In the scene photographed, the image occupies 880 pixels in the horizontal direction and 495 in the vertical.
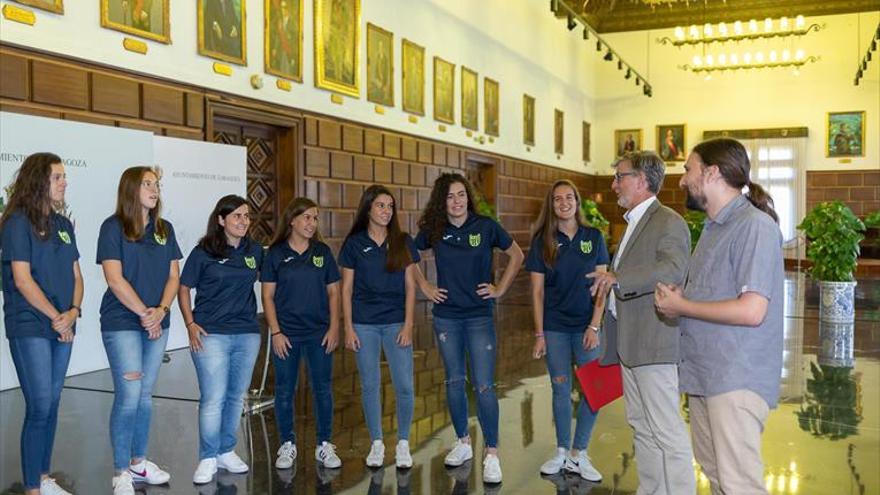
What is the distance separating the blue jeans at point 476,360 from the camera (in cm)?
418

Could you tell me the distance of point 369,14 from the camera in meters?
11.9

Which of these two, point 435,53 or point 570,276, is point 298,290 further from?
point 435,53

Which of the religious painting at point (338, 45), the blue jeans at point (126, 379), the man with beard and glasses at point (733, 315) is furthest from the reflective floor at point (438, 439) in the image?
the religious painting at point (338, 45)

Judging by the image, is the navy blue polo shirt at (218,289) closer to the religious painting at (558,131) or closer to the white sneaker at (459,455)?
the white sneaker at (459,455)

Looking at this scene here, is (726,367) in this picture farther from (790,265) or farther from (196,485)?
(790,265)

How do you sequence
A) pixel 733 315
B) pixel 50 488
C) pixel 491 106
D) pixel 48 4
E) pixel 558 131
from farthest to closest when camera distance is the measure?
pixel 558 131 < pixel 491 106 < pixel 48 4 < pixel 50 488 < pixel 733 315

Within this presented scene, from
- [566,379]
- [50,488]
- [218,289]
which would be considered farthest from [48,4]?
[566,379]

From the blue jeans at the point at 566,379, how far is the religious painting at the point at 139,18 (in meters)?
5.76

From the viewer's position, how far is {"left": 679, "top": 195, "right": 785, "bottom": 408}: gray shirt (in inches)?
98.3

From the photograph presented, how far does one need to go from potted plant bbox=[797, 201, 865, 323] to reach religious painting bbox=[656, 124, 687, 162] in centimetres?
1371

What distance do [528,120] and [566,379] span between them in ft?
51.9

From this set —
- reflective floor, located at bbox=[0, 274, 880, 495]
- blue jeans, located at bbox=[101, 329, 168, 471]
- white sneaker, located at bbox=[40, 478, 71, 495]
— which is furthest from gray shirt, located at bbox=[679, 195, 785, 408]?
white sneaker, located at bbox=[40, 478, 71, 495]

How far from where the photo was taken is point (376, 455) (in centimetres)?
430

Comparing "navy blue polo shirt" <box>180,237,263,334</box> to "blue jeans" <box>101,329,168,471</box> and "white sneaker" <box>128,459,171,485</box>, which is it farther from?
"white sneaker" <box>128,459,171,485</box>
